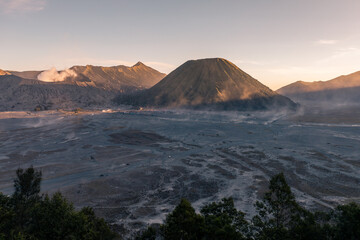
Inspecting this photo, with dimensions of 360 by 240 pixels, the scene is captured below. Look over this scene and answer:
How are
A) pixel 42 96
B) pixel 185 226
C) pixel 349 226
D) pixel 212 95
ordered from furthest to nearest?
pixel 212 95, pixel 42 96, pixel 185 226, pixel 349 226

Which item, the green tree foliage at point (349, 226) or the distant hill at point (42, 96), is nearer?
the green tree foliage at point (349, 226)

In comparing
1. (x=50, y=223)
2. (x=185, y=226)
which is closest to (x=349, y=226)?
(x=185, y=226)

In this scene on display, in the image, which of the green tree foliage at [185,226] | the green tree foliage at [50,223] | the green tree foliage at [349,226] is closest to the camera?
the green tree foliage at [349,226]

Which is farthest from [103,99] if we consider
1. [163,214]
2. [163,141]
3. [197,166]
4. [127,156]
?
[163,214]

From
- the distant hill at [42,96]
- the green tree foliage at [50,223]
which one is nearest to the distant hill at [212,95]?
the distant hill at [42,96]

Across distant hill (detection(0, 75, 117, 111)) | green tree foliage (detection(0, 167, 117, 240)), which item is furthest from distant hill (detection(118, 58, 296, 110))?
green tree foliage (detection(0, 167, 117, 240))

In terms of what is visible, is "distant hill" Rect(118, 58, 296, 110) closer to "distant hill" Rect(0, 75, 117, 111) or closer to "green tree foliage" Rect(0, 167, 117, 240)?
"distant hill" Rect(0, 75, 117, 111)

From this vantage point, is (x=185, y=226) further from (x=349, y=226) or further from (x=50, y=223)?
(x=349, y=226)

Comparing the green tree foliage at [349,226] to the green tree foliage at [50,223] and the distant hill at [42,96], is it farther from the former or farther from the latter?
the distant hill at [42,96]

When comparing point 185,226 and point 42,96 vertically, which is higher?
point 42,96

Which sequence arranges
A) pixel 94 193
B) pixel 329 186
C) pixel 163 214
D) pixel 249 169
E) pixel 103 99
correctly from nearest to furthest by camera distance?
pixel 163 214 → pixel 94 193 → pixel 329 186 → pixel 249 169 → pixel 103 99

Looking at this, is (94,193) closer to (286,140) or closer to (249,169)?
(249,169)
